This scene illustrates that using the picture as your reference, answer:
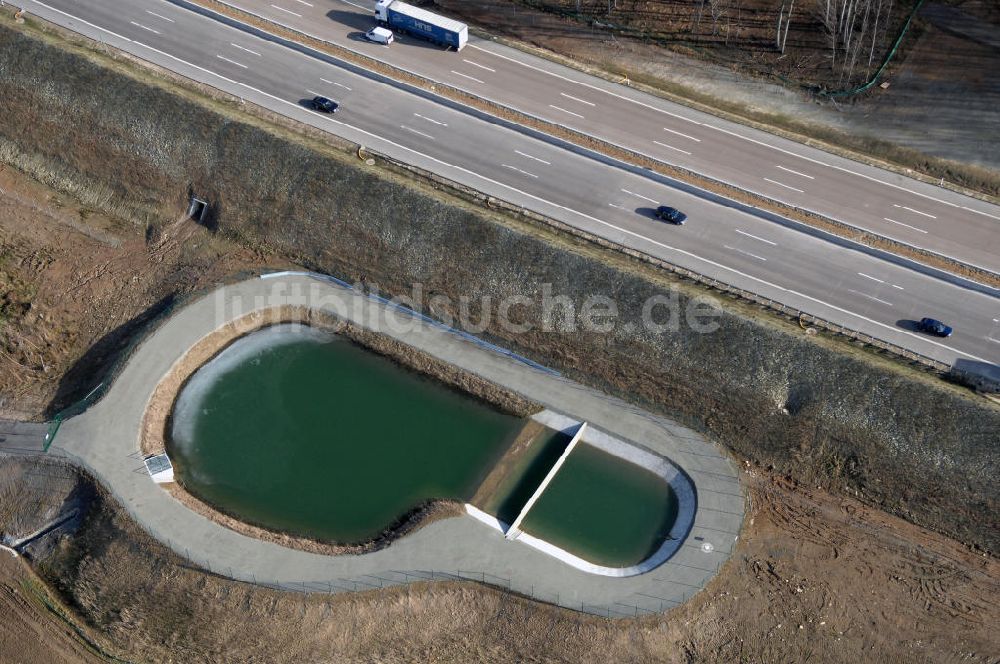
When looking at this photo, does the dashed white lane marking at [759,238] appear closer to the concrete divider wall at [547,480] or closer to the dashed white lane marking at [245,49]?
the concrete divider wall at [547,480]

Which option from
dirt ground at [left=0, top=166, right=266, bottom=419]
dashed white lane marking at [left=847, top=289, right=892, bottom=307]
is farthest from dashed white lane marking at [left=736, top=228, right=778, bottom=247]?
dirt ground at [left=0, top=166, right=266, bottom=419]

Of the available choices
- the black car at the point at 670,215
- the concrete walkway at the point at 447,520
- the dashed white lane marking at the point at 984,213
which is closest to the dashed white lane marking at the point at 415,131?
the concrete walkway at the point at 447,520

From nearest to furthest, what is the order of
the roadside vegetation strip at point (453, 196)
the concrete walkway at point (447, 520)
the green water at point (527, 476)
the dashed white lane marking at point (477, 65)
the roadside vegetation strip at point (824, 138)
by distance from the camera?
the concrete walkway at point (447, 520) < the green water at point (527, 476) < the roadside vegetation strip at point (453, 196) < the roadside vegetation strip at point (824, 138) < the dashed white lane marking at point (477, 65)

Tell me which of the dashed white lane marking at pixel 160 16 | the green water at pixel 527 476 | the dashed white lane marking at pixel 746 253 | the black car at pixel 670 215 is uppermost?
the dashed white lane marking at pixel 160 16

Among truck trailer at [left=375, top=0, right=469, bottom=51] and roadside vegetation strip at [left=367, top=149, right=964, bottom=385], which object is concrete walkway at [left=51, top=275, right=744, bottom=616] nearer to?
roadside vegetation strip at [left=367, top=149, right=964, bottom=385]

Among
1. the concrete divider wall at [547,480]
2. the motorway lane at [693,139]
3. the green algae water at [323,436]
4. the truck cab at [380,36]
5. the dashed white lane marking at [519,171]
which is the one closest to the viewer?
the concrete divider wall at [547,480]

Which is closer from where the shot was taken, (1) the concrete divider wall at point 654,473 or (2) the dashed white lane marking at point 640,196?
(1) the concrete divider wall at point 654,473

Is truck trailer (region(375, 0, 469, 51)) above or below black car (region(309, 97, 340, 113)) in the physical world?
above

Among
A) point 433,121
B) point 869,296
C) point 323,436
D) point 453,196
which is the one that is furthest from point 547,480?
point 433,121
